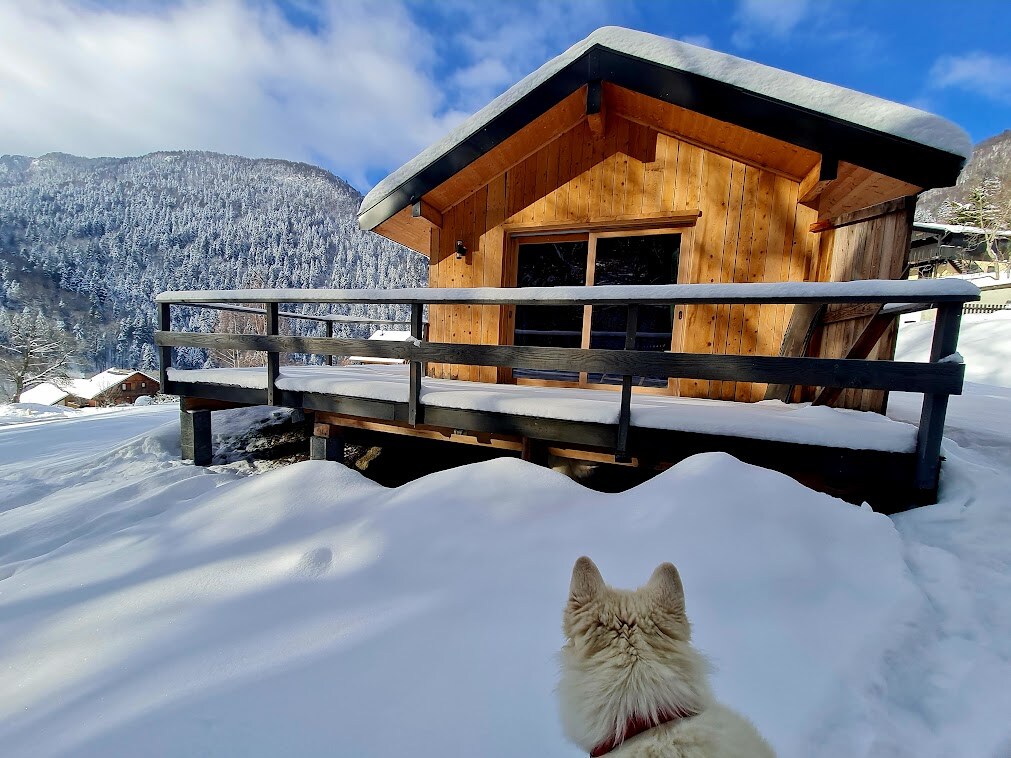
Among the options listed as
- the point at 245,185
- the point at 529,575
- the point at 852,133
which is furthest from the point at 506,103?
the point at 245,185

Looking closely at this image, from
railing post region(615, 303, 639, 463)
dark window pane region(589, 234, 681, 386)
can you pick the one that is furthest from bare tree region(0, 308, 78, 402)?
railing post region(615, 303, 639, 463)

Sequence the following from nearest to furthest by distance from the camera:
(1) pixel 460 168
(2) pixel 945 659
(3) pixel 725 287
→ (2) pixel 945 659, (3) pixel 725 287, (1) pixel 460 168

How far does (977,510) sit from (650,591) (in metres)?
2.48

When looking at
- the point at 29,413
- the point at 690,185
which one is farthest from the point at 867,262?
the point at 29,413

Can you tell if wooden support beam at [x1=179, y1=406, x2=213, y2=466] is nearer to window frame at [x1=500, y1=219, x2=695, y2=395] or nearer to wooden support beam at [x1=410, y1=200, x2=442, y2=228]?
wooden support beam at [x1=410, y1=200, x2=442, y2=228]

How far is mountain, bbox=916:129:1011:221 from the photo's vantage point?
34006 millimetres

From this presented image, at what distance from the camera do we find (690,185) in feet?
16.1

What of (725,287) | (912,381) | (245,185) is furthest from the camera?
(245,185)

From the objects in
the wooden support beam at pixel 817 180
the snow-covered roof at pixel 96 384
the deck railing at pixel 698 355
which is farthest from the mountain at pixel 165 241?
the wooden support beam at pixel 817 180

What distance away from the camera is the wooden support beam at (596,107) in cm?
457

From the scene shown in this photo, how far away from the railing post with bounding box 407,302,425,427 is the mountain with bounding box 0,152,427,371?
134ft

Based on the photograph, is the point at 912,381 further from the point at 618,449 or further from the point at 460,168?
the point at 460,168

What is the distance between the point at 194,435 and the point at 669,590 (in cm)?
552

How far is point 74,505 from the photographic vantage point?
333 centimetres
